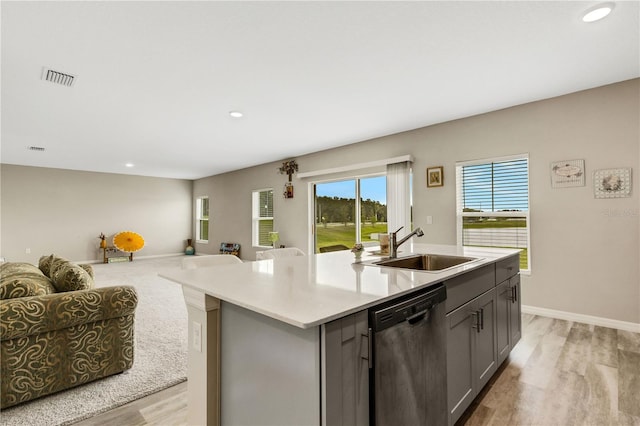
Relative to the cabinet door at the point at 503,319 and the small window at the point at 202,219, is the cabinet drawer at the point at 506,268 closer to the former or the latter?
the cabinet door at the point at 503,319

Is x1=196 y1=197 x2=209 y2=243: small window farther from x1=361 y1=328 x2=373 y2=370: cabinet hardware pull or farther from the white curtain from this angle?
x1=361 y1=328 x2=373 y2=370: cabinet hardware pull

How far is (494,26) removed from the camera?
86.9 inches

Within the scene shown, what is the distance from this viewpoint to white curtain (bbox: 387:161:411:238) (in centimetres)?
466

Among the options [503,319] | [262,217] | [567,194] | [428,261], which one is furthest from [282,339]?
[262,217]

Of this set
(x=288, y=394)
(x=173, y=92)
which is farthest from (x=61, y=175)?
(x=288, y=394)

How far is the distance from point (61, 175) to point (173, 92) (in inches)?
263

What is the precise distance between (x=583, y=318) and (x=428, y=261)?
2273 mm

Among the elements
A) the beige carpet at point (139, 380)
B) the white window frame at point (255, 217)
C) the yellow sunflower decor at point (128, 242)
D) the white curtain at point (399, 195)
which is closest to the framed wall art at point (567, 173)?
the white curtain at point (399, 195)

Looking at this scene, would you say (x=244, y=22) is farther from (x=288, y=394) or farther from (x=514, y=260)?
(x=514, y=260)

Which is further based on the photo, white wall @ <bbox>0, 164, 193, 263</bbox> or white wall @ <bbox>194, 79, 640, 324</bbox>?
white wall @ <bbox>0, 164, 193, 263</bbox>

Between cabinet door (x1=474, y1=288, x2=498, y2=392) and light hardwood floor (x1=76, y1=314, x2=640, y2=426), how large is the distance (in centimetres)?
15

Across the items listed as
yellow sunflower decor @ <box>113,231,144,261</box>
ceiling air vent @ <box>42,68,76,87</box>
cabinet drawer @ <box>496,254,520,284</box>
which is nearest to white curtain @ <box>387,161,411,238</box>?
cabinet drawer @ <box>496,254,520,284</box>

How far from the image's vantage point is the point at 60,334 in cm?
198

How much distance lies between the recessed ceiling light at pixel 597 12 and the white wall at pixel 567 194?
149 centimetres
